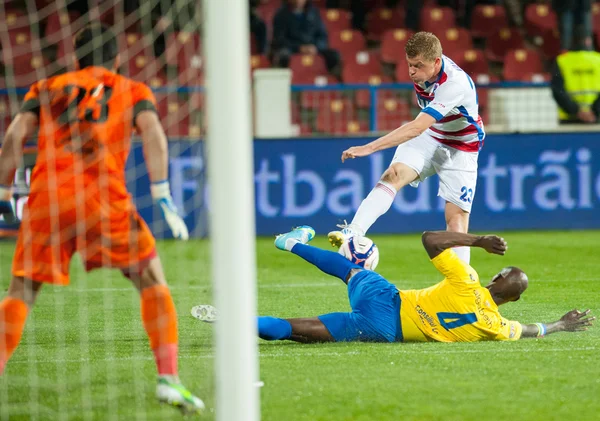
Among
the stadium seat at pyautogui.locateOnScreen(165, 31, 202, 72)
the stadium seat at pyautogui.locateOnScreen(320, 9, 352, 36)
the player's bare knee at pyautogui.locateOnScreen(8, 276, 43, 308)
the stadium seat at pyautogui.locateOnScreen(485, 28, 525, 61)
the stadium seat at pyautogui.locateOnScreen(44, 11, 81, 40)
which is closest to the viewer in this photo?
the player's bare knee at pyautogui.locateOnScreen(8, 276, 43, 308)

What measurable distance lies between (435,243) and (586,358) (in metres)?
1.02

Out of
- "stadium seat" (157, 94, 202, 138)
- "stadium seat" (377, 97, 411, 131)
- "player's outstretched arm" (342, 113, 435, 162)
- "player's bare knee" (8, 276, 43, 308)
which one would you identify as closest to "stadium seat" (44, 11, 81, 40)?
"stadium seat" (157, 94, 202, 138)

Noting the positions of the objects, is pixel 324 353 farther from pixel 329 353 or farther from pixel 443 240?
pixel 443 240

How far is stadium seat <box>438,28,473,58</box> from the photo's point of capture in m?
15.5

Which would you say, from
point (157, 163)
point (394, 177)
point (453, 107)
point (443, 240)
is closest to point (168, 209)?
point (157, 163)

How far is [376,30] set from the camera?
1636 centimetres

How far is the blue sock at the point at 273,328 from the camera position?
583 centimetres

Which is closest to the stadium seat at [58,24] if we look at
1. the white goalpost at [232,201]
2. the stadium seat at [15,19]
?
the stadium seat at [15,19]

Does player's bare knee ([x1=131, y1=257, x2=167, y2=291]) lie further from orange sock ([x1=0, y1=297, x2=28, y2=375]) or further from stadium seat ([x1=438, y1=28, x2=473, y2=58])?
stadium seat ([x1=438, y1=28, x2=473, y2=58])

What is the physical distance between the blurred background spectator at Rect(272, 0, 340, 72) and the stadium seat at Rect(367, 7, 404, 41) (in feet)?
6.19

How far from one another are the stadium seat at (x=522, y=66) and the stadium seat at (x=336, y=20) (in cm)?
244

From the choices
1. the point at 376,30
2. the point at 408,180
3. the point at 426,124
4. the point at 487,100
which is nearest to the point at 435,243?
the point at 426,124

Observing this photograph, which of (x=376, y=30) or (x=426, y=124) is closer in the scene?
(x=426, y=124)

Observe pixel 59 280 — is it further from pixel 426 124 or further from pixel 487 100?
pixel 487 100
